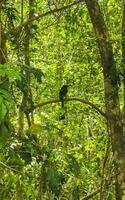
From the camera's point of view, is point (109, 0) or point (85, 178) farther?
point (109, 0)

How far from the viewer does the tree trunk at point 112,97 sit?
2992 millimetres

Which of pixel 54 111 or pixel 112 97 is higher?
pixel 54 111

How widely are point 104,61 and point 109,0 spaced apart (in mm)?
1037

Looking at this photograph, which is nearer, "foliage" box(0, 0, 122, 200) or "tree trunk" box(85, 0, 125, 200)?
"foliage" box(0, 0, 122, 200)

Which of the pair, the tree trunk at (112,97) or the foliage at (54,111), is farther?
the tree trunk at (112,97)

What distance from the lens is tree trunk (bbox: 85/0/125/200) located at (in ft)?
9.82

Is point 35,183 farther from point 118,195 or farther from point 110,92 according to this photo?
point 110,92

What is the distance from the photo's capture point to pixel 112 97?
121 inches

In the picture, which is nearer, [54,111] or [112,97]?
[112,97]

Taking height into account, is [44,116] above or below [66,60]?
below

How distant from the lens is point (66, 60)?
440 centimetres

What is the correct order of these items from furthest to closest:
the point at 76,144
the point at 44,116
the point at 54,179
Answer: the point at 76,144, the point at 44,116, the point at 54,179

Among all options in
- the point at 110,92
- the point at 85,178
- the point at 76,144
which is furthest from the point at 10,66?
the point at 76,144

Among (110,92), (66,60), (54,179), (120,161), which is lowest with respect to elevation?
(54,179)
